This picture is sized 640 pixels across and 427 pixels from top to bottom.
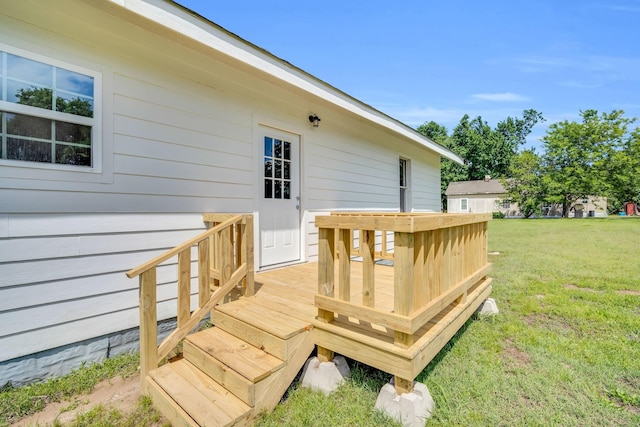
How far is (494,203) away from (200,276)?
33.7 metres

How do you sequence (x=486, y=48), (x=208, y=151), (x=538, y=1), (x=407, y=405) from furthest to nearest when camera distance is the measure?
(x=486, y=48) < (x=538, y=1) < (x=208, y=151) < (x=407, y=405)

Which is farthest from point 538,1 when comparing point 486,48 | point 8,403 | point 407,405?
point 8,403

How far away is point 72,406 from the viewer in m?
2.08

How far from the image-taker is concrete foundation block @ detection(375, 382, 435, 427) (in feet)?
5.76

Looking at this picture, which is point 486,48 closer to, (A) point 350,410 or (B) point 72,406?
(A) point 350,410

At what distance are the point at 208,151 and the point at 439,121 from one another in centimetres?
4171

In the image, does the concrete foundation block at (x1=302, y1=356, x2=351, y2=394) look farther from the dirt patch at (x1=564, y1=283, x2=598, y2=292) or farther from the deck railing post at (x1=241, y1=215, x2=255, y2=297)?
the dirt patch at (x1=564, y1=283, x2=598, y2=292)

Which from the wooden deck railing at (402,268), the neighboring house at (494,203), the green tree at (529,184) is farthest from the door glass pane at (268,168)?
the neighboring house at (494,203)

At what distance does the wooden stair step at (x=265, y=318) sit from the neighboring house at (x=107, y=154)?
3.12 ft

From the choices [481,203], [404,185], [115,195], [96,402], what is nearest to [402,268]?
[96,402]

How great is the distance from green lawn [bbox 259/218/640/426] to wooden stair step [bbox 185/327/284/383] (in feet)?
0.94

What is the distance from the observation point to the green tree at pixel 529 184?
2538 centimetres

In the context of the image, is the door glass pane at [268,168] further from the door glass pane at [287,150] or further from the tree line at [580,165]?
the tree line at [580,165]

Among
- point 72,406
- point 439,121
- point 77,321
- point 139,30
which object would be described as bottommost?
point 72,406
